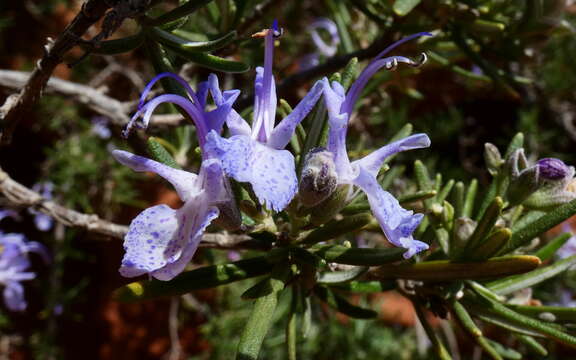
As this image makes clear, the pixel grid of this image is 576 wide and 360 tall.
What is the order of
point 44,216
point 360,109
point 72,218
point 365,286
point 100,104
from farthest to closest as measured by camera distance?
1. point 44,216
2. point 360,109
3. point 100,104
4. point 72,218
5. point 365,286

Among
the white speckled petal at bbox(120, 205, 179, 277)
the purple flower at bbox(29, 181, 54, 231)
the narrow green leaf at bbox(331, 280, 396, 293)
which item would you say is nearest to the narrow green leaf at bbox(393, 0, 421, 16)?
the narrow green leaf at bbox(331, 280, 396, 293)

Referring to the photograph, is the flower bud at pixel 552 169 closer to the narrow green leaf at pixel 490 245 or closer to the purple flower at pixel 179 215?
the narrow green leaf at pixel 490 245

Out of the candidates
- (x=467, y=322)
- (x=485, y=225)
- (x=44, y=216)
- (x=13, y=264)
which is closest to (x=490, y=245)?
(x=485, y=225)

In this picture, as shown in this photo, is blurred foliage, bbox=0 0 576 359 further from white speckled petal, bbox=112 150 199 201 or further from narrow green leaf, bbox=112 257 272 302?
white speckled petal, bbox=112 150 199 201

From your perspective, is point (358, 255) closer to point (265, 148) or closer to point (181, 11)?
point (265, 148)

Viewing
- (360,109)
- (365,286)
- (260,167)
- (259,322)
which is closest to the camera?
(260,167)

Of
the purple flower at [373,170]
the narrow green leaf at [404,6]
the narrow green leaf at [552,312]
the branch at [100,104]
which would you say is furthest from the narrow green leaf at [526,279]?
the branch at [100,104]
